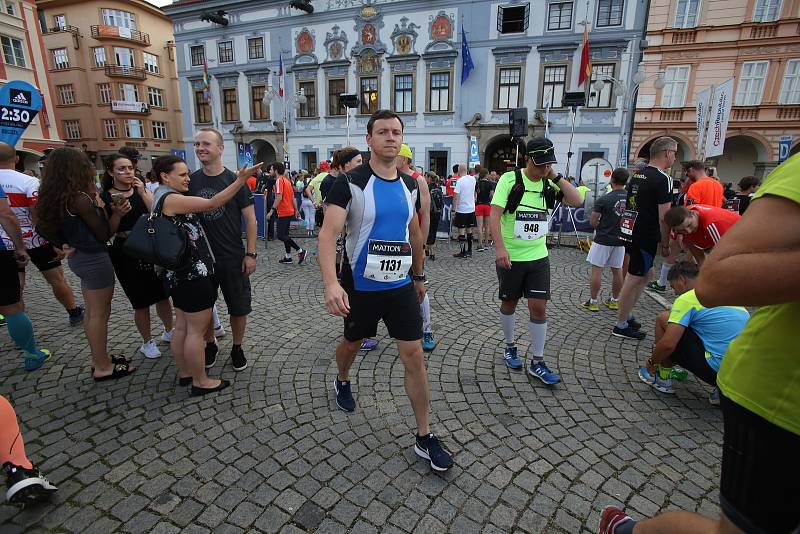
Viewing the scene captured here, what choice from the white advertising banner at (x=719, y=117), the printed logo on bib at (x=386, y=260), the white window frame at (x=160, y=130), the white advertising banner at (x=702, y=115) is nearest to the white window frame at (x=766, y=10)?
the white advertising banner at (x=702, y=115)

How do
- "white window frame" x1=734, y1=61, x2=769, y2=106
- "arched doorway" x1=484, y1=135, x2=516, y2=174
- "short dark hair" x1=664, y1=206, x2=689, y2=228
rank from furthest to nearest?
"arched doorway" x1=484, y1=135, x2=516, y2=174 → "white window frame" x1=734, y1=61, x2=769, y2=106 → "short dark hair" x1=664, y1=206, x2=689, y2=228

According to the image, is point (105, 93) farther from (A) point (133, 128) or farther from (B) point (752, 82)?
(B) point (752, 82)

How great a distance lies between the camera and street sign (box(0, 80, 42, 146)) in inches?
196

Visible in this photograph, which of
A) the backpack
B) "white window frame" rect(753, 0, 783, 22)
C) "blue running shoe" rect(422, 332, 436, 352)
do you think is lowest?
"blue running shoe" rect(422, 332, 436, 352)

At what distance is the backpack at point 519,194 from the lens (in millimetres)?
3373

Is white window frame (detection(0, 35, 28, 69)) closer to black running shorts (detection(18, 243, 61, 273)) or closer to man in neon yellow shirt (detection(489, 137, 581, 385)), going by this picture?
black running shorts (detection(18, 243, 61, 273))

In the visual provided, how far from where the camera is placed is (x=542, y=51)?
66.1ft

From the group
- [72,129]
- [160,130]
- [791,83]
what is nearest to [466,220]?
[791,83]

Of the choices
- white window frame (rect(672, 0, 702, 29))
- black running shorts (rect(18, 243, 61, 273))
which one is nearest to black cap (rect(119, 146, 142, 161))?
black running shorts (rect(18, 243, 61, 273))

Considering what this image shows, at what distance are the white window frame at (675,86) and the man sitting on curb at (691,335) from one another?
68.2 feet

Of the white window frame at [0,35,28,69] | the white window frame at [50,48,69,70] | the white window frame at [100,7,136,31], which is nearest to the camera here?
the white window frame at [0,35,28,69]

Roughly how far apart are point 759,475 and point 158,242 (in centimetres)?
314

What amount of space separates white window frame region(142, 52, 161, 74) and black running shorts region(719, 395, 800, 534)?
47.7m

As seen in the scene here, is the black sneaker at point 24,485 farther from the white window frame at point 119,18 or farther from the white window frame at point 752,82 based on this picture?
the white window frame at point 119,18
